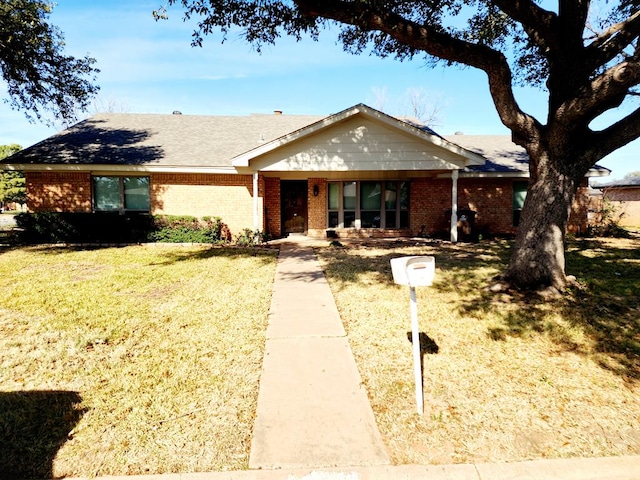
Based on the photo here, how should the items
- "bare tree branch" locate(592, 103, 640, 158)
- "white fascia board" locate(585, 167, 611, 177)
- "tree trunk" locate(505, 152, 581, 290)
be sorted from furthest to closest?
1. "white fascia board" locate(585, 167, 611, 177)
2. "tree trunk" locate(505, 152, 581, 290)
3. "bare tree branch" locate(592, 103, 640, 158)

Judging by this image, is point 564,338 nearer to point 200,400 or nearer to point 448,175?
point 200,400

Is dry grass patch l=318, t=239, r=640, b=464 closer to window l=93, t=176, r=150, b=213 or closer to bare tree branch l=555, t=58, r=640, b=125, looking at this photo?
bare tree branch l=555, t=58, r=640, b=125

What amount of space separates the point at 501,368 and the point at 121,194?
14230mm

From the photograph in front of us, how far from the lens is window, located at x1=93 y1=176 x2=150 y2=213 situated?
1362cm

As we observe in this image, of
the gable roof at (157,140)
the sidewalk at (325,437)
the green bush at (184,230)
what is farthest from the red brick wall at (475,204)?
the sidewalk at (325,437)

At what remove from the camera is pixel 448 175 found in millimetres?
14000

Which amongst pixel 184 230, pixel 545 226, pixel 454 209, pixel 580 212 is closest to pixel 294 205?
pixel 184 230

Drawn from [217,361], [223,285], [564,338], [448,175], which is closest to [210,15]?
[223,285]

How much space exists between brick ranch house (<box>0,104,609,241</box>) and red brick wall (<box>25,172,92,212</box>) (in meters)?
0.04

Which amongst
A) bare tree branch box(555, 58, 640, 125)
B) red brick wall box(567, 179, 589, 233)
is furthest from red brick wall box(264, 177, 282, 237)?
red brick wall box(567, 179, 589, 233)

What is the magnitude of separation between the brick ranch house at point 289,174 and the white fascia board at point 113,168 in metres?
0.04

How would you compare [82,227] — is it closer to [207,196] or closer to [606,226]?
[207,196]

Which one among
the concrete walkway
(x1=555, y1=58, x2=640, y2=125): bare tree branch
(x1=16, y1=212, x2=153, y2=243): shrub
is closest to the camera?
the concrete walkway

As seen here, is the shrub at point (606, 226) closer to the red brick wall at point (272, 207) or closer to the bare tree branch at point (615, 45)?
the bare tree branch at point (615, 45)
